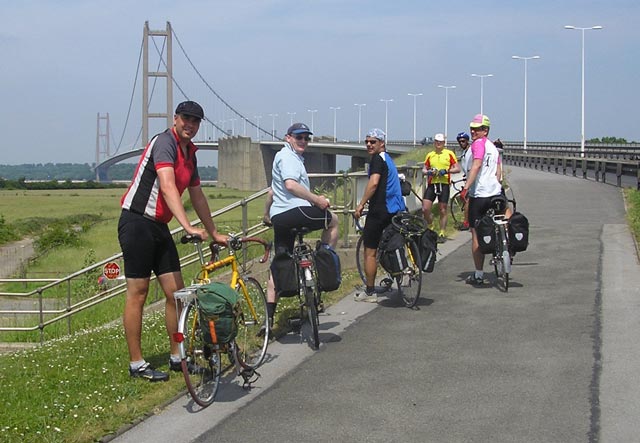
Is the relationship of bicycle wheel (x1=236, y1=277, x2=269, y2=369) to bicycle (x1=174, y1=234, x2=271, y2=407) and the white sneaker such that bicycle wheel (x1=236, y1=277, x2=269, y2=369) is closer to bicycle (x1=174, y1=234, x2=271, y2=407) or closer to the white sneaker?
bicycle (x1=174, y1=234, x2=271, y2=407)

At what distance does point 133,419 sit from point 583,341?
142 inches

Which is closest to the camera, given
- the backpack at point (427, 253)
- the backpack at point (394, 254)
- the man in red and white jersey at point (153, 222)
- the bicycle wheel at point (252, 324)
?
the man in red and white jersey at point (153, 222)

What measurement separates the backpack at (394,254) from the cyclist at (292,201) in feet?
3.60

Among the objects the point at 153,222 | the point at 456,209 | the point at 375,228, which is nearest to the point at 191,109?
the point at 153,222

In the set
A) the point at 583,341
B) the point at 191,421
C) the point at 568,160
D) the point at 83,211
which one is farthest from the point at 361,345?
the point at 83,211

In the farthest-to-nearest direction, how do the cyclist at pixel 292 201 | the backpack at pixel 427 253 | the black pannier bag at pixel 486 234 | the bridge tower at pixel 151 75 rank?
the bridge tower at pixel 151 75, the black pannier bag at pixel 486 234, the backpack at pixel 427 253, the cyclist at pixel 292 201

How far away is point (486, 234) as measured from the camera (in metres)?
9.67

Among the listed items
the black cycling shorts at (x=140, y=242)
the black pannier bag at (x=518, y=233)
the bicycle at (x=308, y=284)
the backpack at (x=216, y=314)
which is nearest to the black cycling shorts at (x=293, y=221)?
the bicycle at (x=308, y=284)

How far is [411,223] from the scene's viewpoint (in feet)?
29.3

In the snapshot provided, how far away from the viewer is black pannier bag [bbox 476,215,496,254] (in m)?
9.66

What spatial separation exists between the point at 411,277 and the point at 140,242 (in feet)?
11.2

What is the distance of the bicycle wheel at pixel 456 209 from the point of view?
54.6 feet

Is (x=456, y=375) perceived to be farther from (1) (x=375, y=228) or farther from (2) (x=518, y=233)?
(2) (x=518, y=233)

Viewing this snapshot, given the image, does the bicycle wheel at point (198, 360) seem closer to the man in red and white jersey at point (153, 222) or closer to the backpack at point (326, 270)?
the man in red and white jersey at point (153, 222)
